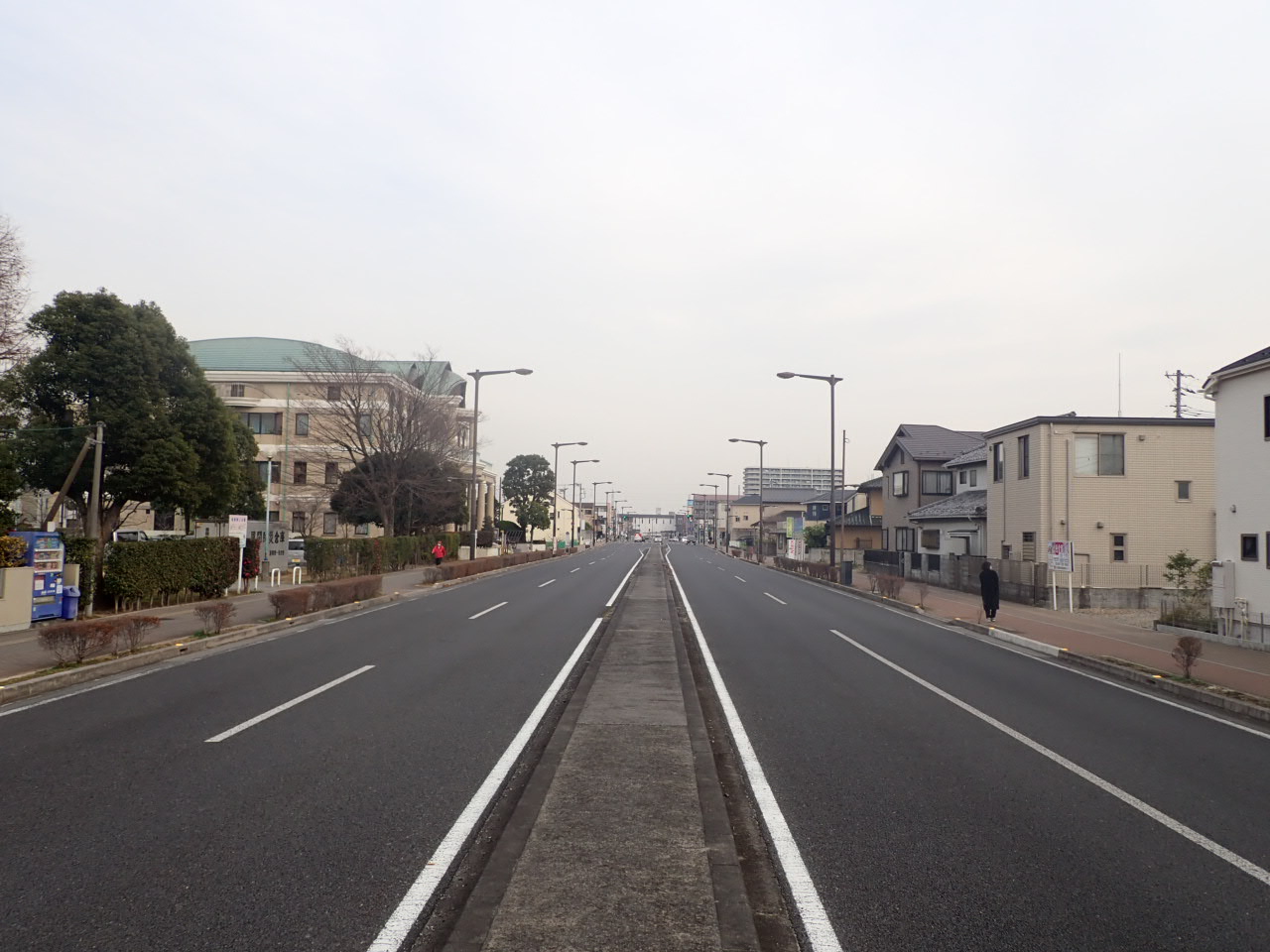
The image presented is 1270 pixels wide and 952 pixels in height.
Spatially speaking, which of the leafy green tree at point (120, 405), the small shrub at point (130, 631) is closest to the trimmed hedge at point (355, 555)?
the leafy green tree at point (120, 405)

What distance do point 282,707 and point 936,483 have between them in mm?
41689

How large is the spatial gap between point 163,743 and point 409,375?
41556 millimetres

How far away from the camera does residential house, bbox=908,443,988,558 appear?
3703cm

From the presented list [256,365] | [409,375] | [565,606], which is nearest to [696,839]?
[565,606]

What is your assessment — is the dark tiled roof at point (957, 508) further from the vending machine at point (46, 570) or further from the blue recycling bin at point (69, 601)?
the vending machine at point (46, 570)

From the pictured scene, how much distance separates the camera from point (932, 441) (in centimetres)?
4759

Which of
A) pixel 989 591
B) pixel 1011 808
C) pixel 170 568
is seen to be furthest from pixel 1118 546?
pixel 170 568

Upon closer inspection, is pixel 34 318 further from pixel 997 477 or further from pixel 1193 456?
pixel 1193 456

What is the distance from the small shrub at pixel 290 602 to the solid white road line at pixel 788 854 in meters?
12.5

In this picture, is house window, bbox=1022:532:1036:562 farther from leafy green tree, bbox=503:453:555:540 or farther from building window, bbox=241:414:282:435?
leafy green tree, bbox=503:453:555:540

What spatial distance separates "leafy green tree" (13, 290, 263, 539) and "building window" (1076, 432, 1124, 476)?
93.4ft

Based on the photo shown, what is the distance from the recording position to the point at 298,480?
5466 cm

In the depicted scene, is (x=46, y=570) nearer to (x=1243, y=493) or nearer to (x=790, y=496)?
(x=1243, y=493)

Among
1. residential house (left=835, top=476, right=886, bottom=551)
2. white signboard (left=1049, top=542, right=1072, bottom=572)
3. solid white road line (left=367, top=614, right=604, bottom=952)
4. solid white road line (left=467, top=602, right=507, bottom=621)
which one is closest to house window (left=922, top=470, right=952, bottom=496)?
residential house (left=835, top=476, right=886, bottom=551)
